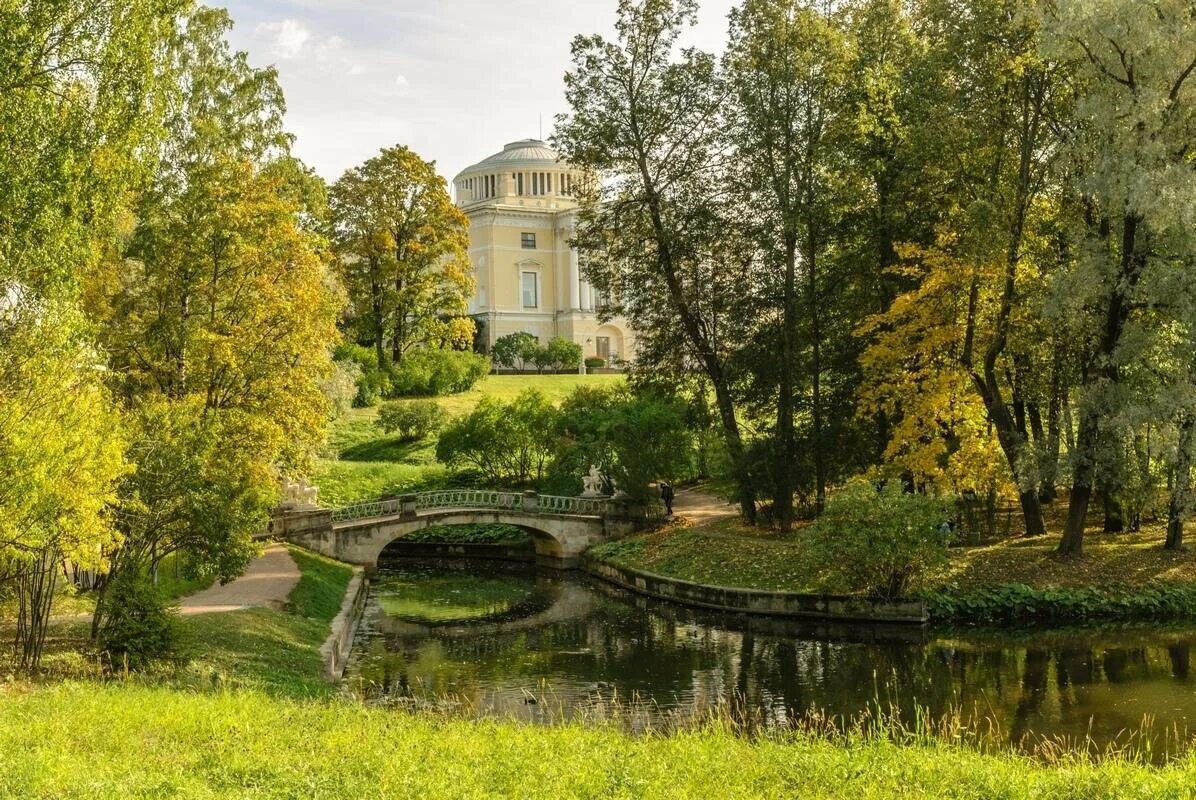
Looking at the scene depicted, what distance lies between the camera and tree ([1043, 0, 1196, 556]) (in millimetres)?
19875

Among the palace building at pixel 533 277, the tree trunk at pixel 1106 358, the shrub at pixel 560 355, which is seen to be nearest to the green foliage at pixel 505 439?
the tree trunk at pixel 1106 358

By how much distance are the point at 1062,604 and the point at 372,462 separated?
86.1ft

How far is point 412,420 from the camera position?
43.6m

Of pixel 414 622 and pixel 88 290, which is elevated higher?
pixel 88 290

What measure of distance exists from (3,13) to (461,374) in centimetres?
3588

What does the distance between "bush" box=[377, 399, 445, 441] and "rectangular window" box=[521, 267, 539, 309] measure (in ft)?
89.1

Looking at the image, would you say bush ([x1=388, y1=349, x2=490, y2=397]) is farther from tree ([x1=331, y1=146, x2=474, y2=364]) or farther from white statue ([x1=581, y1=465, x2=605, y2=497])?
white statue ([x1=581, y1=465, x2=605, y2=497])

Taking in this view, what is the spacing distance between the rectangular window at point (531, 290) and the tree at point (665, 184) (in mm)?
39094

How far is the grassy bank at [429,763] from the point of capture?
8.86m

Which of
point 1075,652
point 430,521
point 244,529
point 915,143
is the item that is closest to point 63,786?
point 244,529

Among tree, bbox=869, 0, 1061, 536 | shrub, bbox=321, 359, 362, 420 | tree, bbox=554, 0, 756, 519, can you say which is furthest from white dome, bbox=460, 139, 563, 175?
tree, bbox=869, 0, 1061, 536

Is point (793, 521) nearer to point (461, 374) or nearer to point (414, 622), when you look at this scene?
point (414, 622)

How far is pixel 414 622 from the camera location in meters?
25.1

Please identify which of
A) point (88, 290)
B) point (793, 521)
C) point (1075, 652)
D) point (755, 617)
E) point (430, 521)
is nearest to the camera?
point (1075, 652)
